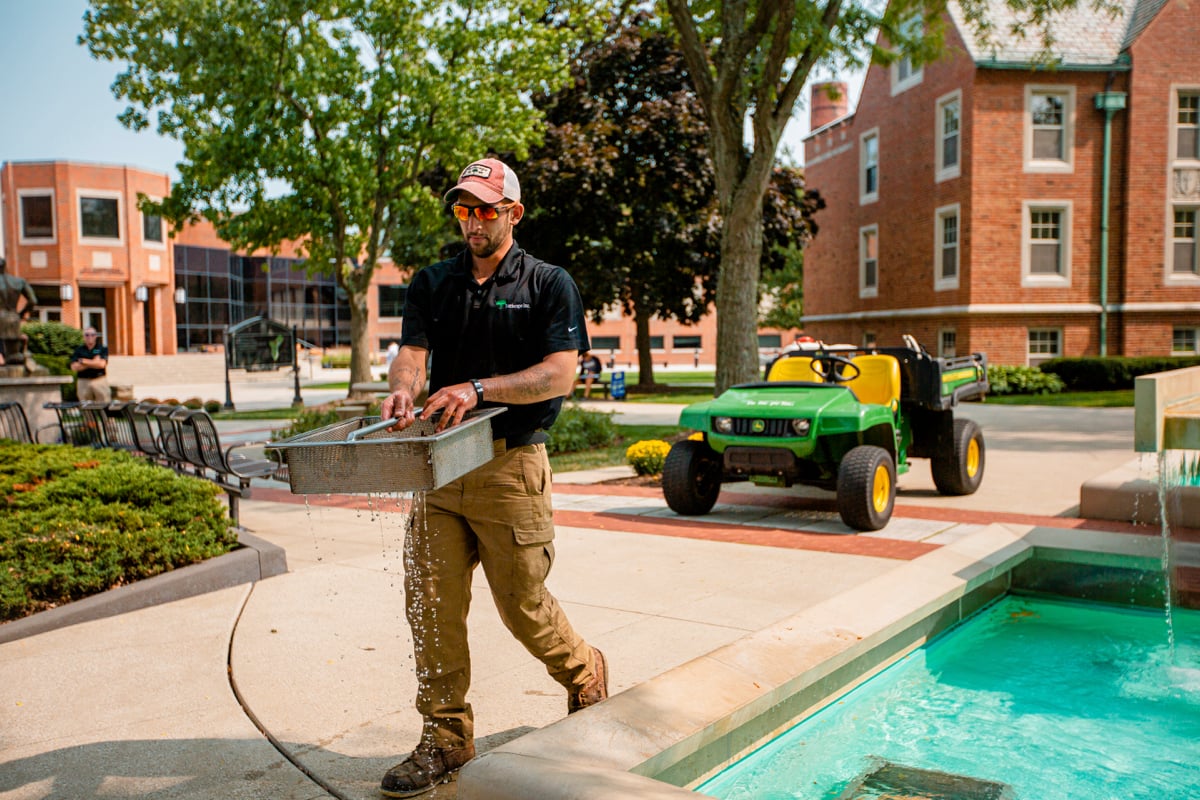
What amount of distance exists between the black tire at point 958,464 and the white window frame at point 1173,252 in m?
18.9

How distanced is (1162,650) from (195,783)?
490 centimetres

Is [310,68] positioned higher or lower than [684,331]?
higher

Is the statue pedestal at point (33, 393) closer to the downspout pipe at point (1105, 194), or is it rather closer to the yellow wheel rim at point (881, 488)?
the yellow wheel rim at point (881, 488)

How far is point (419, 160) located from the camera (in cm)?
2034

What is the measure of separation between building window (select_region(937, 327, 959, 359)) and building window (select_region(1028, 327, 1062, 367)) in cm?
180

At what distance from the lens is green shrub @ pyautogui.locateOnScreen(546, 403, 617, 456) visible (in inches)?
563

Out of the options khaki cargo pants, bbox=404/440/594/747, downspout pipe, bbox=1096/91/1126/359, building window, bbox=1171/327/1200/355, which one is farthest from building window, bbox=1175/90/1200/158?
khaki cargo pants, bbox=404/440/594/747

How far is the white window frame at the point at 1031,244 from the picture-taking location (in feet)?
83.6

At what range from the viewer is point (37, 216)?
45.3 m

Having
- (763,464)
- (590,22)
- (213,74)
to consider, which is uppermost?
(590,22)

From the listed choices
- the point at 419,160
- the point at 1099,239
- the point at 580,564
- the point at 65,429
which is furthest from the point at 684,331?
the point at 580,564

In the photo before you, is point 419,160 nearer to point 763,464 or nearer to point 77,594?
point 763,464

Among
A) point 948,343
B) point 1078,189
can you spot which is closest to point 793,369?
point 948,343

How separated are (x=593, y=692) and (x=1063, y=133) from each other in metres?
26.0
